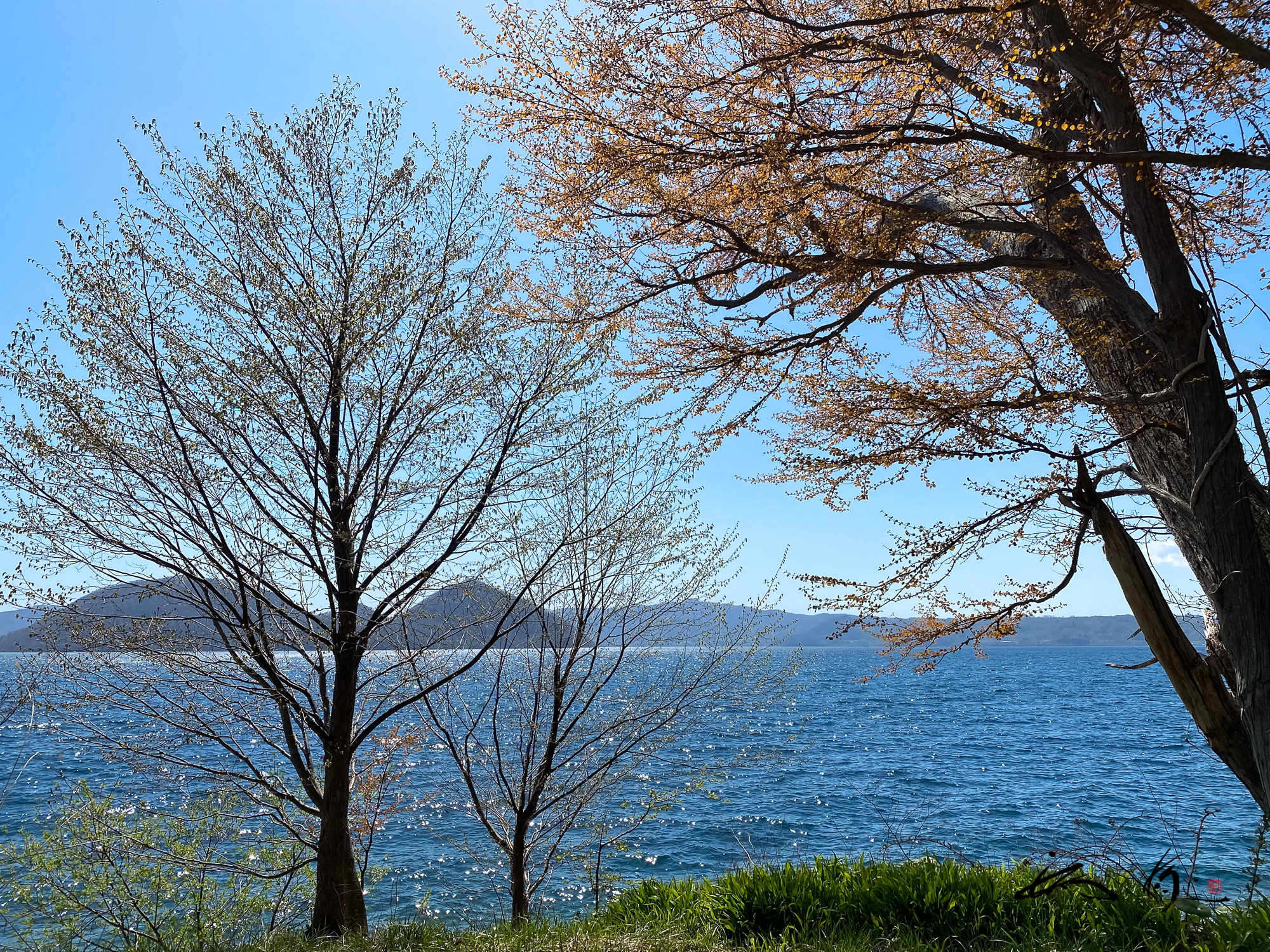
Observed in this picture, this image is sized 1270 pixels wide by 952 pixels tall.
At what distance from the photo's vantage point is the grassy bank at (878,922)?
492cm

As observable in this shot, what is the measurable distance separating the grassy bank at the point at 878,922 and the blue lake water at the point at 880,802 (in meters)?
0.39

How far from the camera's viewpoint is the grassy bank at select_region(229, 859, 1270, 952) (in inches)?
194

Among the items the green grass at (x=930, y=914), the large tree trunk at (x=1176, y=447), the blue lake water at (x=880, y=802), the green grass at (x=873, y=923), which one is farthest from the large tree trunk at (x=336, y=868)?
the large tree trunk at (x=1176, y=447)

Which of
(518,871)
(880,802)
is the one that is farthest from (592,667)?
(880,802)

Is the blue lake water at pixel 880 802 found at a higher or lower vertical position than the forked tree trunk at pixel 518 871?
lower

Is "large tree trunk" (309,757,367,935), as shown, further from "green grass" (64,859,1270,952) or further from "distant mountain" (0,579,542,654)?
"distant mountain" (0,579,542,654)

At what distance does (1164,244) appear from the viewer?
595 cm

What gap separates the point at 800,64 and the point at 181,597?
6.43 meters

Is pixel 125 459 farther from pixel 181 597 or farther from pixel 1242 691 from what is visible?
pixel 1242 691

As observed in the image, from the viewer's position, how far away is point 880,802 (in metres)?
20.1

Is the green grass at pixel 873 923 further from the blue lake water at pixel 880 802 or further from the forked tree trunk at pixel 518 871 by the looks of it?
the forked tree trunk at pixel 518 871

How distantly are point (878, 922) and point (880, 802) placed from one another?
53.1 feet

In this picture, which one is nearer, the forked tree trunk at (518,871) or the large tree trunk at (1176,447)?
the large tree trunk at (1176,447)

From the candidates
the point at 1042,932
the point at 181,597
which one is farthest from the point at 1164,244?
the point at 181,597
